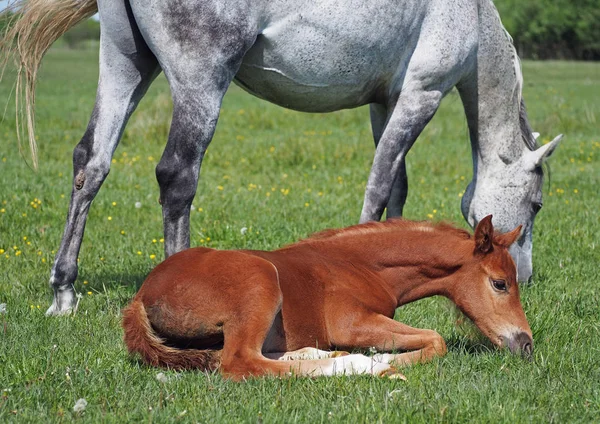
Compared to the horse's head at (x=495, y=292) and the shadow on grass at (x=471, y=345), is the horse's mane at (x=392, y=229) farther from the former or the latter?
the shadow on grass at (x=471, y=345)

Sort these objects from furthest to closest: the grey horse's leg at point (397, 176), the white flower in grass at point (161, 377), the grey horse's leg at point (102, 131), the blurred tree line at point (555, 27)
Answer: the blurred tree line at point (555, 27) < the grey horse's leg at point (397, 176) < the grey horse's leg at point (102, 131) < the white flower in grass at point (161, 377)

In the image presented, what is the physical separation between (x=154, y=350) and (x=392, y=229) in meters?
1.45

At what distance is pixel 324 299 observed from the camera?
14.0ft

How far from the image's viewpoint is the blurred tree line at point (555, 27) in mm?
51531

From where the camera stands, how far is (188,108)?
15.7 ft

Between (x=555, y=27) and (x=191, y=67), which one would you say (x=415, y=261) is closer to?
(x=191, y=67)

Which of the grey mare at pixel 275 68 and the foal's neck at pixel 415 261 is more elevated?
the grey mare at pixel 275 68

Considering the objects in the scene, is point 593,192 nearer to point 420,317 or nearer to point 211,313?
point 420,317

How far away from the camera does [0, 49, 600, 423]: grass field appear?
11.2 ft

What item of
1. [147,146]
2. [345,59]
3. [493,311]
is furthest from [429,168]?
[493,311]

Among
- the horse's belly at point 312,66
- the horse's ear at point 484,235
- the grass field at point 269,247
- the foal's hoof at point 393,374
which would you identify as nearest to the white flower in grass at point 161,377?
the grass field at point 269,247

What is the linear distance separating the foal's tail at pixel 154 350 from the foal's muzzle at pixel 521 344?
1.42 m

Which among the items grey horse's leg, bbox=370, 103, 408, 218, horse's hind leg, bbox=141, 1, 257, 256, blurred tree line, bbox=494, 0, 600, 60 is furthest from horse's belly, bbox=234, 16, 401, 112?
blurred tree line, bbox=494, 0, 600, 60

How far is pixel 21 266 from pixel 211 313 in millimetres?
2871
